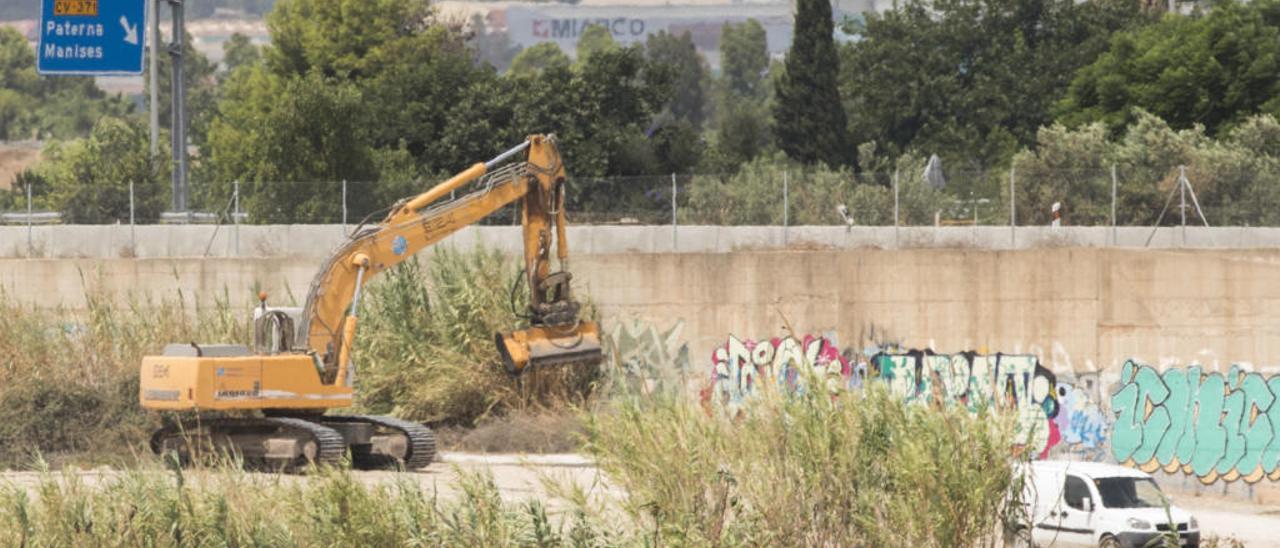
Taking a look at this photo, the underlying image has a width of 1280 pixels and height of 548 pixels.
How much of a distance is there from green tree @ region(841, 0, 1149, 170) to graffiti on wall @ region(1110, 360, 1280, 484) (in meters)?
42.1

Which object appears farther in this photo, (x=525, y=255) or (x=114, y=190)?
(x=114, y=190)

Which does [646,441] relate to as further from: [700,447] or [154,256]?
[154,256]

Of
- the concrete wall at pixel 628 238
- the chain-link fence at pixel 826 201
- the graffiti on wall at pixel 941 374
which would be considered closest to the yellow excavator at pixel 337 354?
the graffiti on wall at pixel 941 374

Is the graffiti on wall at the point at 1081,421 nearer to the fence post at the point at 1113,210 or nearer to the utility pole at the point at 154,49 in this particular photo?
the fence post at the point at 1113,210

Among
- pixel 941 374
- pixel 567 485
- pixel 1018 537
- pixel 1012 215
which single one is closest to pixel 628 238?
pixel 941 374

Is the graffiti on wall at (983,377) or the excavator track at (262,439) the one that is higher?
the graffiti on wall at (983,377)

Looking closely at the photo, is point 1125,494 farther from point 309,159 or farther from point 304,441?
point 309,159

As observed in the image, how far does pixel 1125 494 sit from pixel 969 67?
176 feet

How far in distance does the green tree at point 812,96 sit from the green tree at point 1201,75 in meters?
15.3

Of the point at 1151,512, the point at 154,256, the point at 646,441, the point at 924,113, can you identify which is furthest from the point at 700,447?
the point at 924,113

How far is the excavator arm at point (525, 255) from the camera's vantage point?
3058 cm

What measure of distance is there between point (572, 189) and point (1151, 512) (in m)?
16.8

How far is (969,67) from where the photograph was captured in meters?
79.4

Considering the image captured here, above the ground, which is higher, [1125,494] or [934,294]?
[934,294]
